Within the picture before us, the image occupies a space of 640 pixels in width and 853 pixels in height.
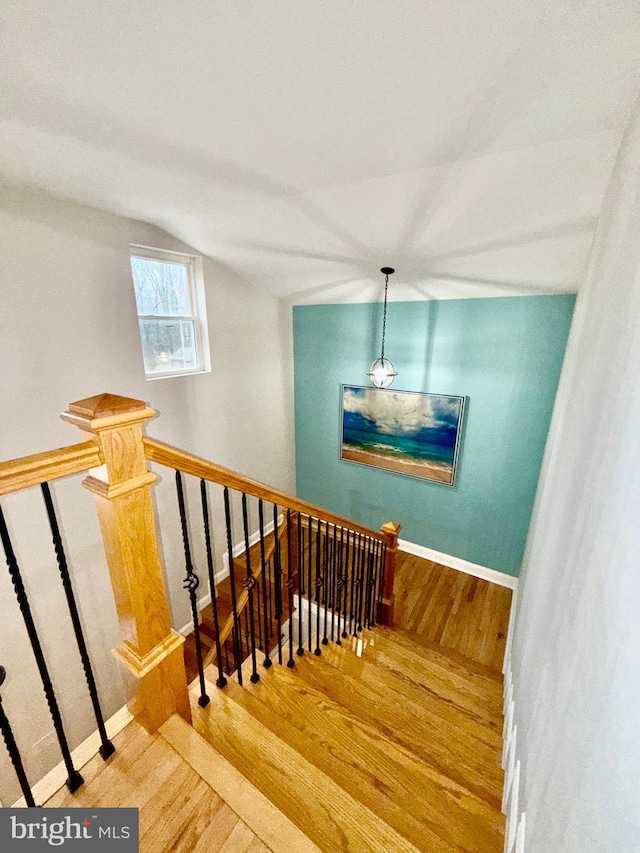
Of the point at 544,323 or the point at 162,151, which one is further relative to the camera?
the point at 544,323

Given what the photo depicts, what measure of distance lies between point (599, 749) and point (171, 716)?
1140 mm

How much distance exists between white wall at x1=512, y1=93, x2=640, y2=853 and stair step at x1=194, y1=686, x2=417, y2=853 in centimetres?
44

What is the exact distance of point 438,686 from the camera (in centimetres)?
211

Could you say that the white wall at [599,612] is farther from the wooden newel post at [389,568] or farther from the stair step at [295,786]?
the wooden newel post at [389,568]

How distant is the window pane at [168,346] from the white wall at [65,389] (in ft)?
0.64

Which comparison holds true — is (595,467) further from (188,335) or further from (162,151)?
(188,335)

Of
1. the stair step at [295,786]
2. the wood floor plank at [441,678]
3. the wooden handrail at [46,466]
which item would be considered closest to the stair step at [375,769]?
the stair step at [295,786]

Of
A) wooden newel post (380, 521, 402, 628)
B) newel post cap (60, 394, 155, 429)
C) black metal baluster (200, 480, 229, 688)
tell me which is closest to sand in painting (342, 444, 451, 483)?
wooden newel post (380, 521, 402, 628)

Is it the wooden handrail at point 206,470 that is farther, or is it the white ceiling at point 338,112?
the white ceiling at point 338,112

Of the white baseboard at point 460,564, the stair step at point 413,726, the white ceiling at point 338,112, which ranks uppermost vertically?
the white ceiling at point 338,112

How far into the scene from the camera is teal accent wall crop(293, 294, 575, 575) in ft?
10.8

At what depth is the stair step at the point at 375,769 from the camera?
48.4 inches

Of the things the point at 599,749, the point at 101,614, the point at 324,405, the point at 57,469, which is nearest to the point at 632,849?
the point at 599,749

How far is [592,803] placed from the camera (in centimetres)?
60
